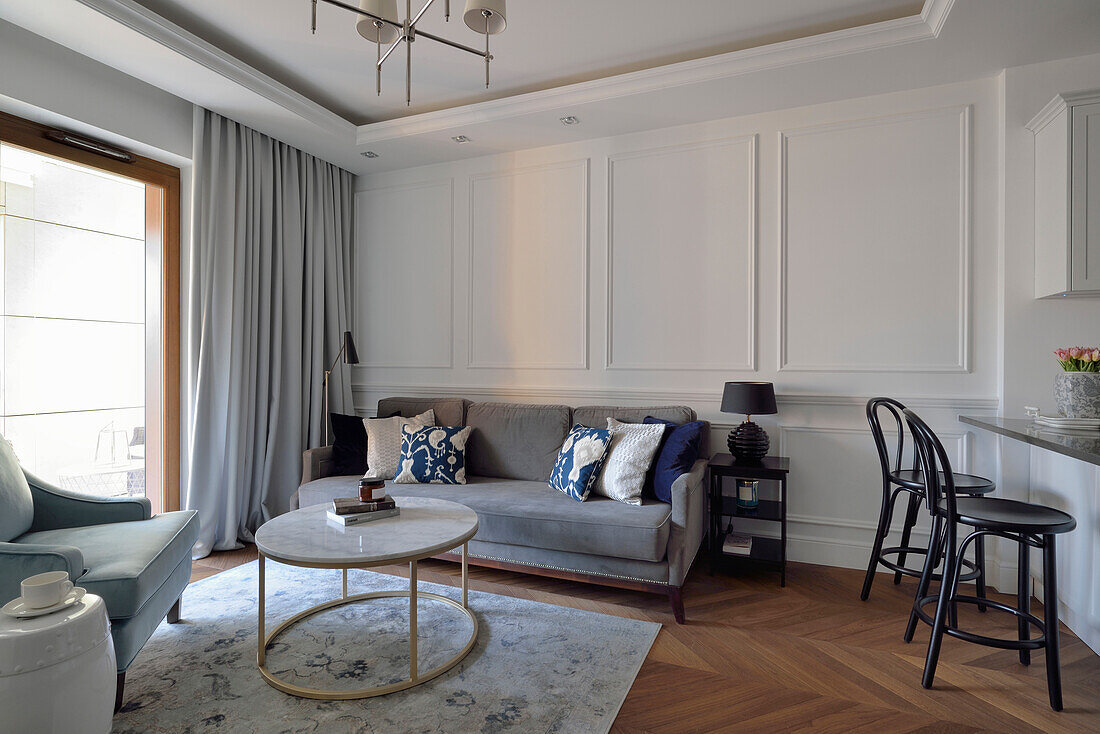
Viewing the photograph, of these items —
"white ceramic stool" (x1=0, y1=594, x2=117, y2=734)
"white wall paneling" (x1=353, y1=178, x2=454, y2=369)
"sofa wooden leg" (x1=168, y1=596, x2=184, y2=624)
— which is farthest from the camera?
"white wall paneling" (x1=353, y1=178, x2=454, y2=369)

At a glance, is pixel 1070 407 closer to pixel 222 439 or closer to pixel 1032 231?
pixel 1032 231

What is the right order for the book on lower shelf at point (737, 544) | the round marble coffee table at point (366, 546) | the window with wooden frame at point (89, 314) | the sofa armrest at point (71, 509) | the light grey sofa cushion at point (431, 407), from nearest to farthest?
the round marble coffee table at point (366, 546), the sofa armrest at point (71, 509), the window with wooden frame at point (89, 314), the book on lower shelf at point (737, 544), the light grey sofa cushion at point (431, 407)

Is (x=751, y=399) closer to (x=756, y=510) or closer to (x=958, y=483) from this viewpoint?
(x=756, y=510)

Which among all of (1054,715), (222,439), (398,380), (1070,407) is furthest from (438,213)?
(1054,715)

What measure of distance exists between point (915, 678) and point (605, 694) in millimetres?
1141

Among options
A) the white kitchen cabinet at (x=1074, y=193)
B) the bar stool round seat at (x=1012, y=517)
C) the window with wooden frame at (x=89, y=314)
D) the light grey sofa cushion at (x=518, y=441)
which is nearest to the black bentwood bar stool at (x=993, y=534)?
the bar stool round seat at (x=1012, y=517)

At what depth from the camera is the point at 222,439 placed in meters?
3.57

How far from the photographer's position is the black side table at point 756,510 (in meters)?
2.98

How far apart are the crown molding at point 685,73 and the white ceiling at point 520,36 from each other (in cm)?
12

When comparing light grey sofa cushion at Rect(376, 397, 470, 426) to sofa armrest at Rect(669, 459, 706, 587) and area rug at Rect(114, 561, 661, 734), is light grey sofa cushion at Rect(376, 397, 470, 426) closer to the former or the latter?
area rug at Rect(114, 561, 661, 734)

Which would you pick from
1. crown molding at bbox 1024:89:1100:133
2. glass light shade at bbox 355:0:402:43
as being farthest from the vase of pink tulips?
glass light shade at bbox 355:0:402:43

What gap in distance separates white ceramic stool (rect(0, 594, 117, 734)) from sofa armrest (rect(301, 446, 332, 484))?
76.9 inches

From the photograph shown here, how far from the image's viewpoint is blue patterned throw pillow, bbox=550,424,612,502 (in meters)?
3.04

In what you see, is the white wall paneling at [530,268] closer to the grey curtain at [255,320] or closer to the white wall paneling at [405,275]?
the white wall paneling at [405,275]
